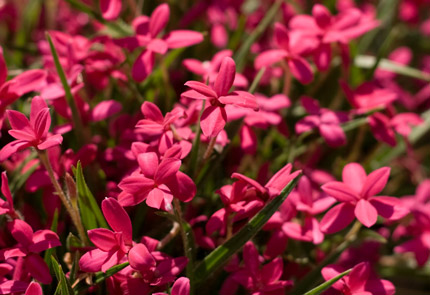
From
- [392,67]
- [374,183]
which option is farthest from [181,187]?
[392,67]

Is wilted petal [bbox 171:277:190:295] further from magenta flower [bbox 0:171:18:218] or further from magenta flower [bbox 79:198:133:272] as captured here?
magenta flower [bbox 0:171:18:218]

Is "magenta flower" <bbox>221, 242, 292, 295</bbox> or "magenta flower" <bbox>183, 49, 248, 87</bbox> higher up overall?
"magenta flower" <bbox>183, 49, 248, 87</bbox>

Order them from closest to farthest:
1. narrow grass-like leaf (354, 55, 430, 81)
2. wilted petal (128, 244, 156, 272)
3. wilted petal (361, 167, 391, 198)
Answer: wilted petal (128, 244, 156, 272)
wilted petal (361, 167, 391, 198)
narrow grass-like leaf (354, 55, 430, 81)

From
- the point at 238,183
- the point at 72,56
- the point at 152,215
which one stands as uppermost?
the point at 72,56

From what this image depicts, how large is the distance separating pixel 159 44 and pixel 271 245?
0.32 meters

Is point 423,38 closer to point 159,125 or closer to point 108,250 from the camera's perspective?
point 159,125

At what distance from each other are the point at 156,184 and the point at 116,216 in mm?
55

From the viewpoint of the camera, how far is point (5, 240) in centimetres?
69

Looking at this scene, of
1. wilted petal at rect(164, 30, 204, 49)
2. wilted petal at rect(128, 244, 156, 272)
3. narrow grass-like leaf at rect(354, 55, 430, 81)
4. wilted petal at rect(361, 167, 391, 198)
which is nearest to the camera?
wilted petal at rect(128, 244, 156, 272)

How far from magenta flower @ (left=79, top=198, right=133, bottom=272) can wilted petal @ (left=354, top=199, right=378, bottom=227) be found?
10.7 inches

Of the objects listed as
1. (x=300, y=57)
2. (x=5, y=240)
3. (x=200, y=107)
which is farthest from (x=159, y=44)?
(x=5, y=240)

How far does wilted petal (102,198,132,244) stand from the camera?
549 millimetres

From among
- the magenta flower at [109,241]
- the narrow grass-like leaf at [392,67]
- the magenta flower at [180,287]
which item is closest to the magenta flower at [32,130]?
the magenta flower at [109,241]

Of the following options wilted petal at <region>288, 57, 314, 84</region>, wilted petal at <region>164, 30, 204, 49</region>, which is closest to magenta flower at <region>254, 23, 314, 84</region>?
wilted petal at <region>288, 57, 314, 84</region>
